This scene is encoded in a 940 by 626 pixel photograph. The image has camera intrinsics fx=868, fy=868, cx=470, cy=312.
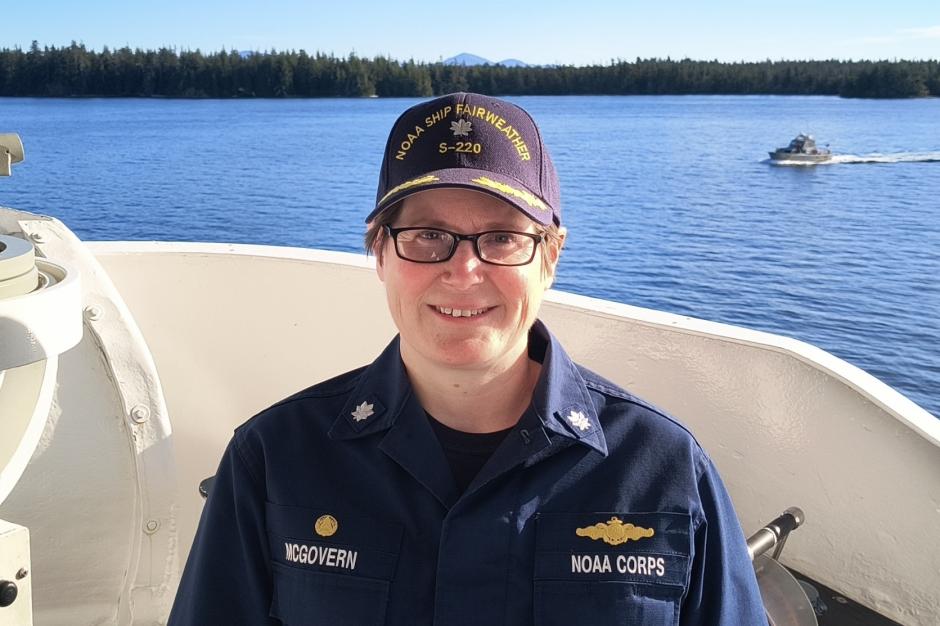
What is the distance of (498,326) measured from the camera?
1.14 meters

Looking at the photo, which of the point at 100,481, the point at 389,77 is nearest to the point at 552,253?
the point at 100,481

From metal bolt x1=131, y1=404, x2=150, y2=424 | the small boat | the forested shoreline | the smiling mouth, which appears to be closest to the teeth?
the smiling mouth

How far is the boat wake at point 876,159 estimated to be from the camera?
1208 inches

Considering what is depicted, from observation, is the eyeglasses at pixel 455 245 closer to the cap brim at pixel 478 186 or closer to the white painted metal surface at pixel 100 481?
the cap brim at pixel 478 186

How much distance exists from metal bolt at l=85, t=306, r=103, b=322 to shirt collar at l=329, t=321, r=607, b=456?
115 cm

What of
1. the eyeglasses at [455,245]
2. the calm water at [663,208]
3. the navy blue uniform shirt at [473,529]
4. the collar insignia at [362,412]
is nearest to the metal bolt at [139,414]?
the navy blue uniform shirt at [473,529]

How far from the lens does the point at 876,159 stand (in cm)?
3288

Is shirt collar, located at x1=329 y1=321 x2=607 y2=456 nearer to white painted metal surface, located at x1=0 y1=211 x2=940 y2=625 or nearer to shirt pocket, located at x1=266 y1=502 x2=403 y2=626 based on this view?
shirt pocket, located at x1=266 y1=502 x2=403 y2=626

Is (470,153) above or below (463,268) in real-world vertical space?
above

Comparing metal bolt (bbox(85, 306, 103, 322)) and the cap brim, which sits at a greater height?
the cap brim

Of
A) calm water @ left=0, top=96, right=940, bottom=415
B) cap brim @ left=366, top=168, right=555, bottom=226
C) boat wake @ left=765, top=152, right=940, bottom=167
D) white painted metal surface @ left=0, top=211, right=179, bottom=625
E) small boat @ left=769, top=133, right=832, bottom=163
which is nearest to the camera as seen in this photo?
cap brim @ left=366, top=168, right=555, bottom=226

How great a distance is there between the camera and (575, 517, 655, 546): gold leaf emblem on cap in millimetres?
1122

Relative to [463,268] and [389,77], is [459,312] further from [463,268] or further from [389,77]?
[389,77]

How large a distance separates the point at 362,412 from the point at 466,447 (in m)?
0.15
